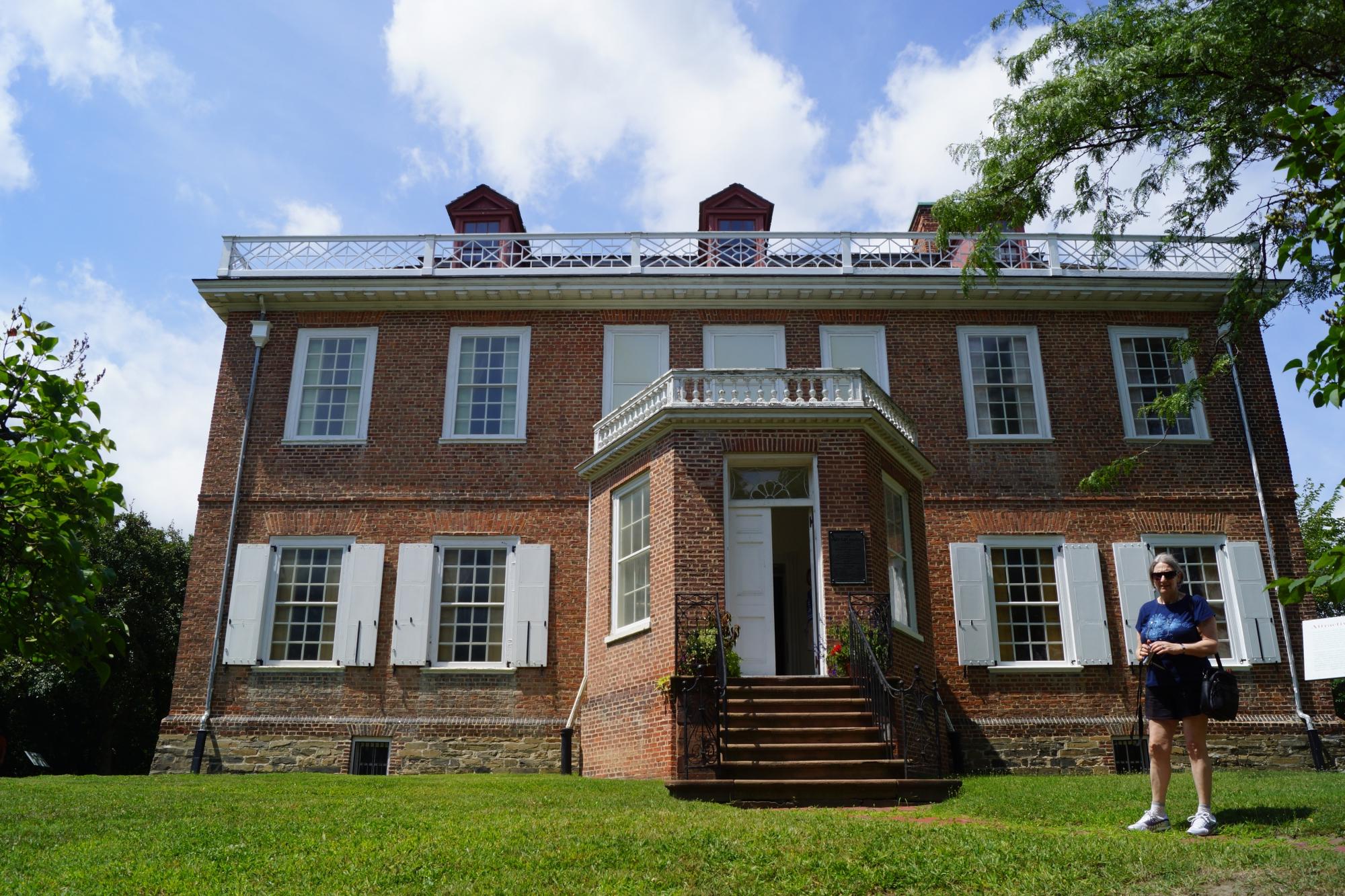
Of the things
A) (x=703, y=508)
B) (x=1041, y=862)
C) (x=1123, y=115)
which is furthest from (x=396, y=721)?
(x=1123, y=115)

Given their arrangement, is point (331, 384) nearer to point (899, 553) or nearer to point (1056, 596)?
point (899, 553)

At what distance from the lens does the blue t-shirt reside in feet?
20.9

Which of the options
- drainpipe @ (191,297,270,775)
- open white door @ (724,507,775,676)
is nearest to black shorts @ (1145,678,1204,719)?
open white door @ (724,507,775,676)

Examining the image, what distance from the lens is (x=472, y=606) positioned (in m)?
15.9

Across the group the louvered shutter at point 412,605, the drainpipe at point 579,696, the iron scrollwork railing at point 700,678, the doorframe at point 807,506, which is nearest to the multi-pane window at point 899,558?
the doorframe at point 807,506

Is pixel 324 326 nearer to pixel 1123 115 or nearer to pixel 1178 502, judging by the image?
pixel 1123 115

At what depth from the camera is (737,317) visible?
683 inches

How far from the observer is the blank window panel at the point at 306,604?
1583cm

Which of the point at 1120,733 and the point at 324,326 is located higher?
the point at 324,326

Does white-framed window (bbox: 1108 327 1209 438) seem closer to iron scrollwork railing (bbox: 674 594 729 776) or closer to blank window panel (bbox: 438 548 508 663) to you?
iron scrollwork railing (bbox: 674 594 729 776)

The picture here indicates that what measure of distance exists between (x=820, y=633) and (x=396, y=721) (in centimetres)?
665

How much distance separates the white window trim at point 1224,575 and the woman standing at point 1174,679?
9.73 meters

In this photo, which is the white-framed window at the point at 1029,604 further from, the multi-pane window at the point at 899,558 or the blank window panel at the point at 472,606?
the blank window panel at the point at 472,606

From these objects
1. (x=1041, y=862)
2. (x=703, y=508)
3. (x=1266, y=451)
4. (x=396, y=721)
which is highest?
(x=1266, y=451)
